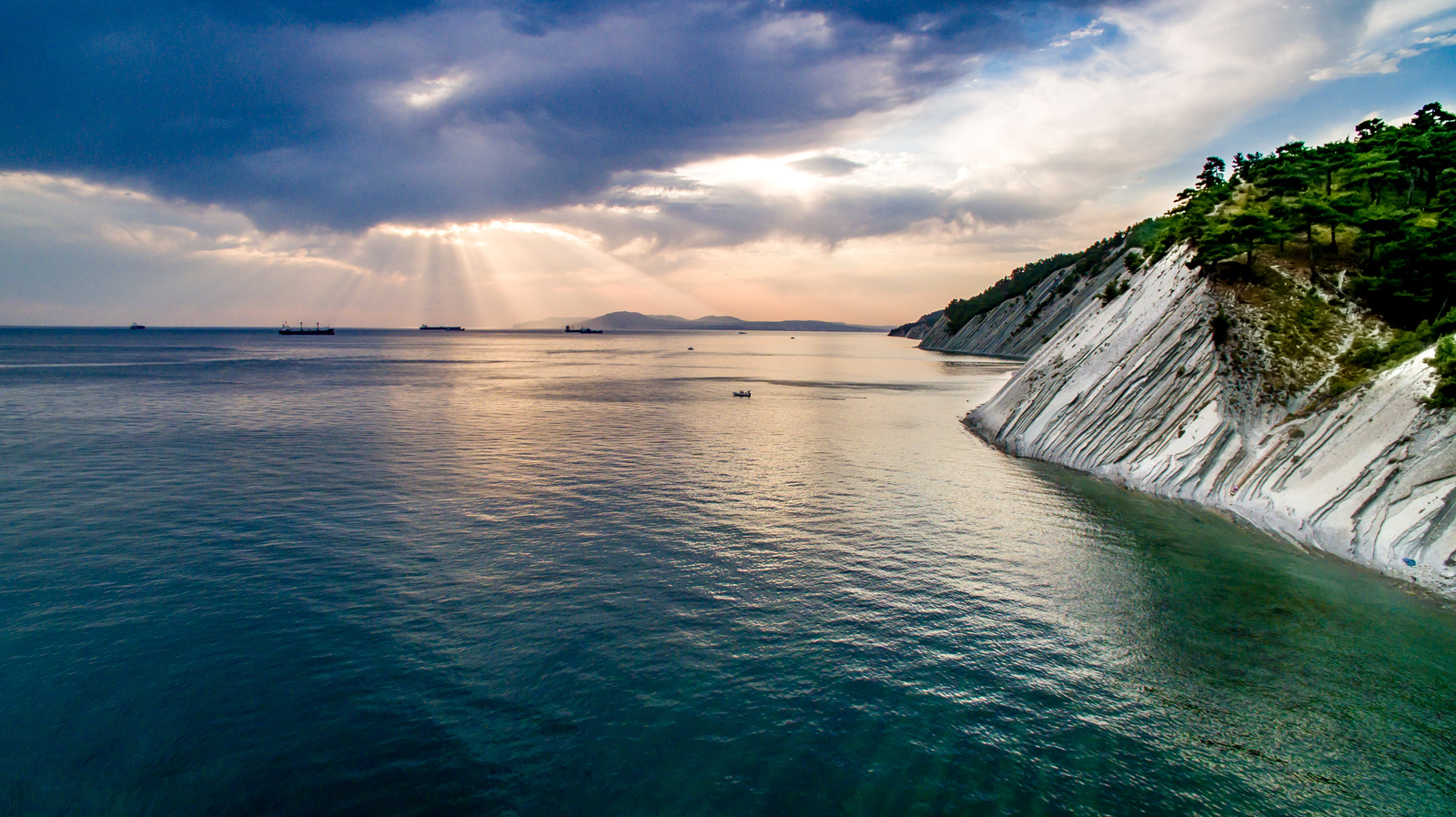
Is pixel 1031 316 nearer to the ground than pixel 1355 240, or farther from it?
farther from it

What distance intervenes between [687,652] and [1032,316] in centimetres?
16172

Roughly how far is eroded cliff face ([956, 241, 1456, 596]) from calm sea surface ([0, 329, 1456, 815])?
183 centimetres

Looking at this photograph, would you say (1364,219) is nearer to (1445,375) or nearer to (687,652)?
(1445,375)

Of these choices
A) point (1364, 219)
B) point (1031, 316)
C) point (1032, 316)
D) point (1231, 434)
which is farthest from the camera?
point (1031, 316)

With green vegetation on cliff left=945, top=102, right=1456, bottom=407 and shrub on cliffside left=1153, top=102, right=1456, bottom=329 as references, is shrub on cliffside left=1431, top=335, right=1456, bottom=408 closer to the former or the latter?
green vegetation on cliff left=945, top=102, right=1456, bottom=407

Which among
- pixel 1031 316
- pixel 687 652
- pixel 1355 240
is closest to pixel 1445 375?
pixel 1355 240

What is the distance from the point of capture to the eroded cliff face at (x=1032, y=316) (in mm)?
138750

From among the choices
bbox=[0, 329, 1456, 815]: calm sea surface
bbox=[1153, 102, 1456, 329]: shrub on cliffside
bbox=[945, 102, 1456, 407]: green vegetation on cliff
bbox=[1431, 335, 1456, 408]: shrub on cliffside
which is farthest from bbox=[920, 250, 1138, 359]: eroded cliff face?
bbox=[0, 329, 1456, 815]: calm sea surface

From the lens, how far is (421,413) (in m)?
63.8

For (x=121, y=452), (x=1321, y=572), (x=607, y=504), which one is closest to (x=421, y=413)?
(x=121, y=452)

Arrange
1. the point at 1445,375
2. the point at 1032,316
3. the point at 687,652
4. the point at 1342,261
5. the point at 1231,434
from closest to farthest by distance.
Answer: the point at 687,652 → the point at 1445,375 → the point at 1231,434 → the point at 1342,261 → the point at 1032,316

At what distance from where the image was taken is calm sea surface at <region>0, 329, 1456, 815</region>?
12.9 meters

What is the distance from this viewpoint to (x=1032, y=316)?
159m

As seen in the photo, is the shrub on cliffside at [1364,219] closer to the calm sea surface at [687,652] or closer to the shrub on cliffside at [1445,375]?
the shrub on cliffside at [1445,375]
